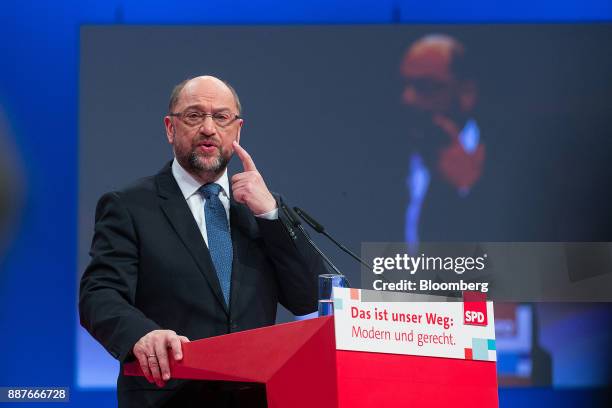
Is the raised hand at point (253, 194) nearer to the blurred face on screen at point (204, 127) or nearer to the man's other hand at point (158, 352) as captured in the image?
the blurred face on screen at point (204, 127)

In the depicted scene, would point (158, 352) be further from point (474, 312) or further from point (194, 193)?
point (194, 193)

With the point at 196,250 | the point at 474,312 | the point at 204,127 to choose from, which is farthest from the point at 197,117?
the point at 474,312

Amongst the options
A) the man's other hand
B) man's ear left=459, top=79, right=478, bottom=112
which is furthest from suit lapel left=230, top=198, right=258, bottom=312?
man's ear left=459, top=79, right=478, bottom=112

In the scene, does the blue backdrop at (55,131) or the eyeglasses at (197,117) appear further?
the blue backdrop at (55,131)

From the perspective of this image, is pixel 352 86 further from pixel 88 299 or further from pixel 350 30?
pixel 88 299

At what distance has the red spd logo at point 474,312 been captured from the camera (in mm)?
1638

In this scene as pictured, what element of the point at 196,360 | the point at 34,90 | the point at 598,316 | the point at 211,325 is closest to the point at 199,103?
the point at 211,325

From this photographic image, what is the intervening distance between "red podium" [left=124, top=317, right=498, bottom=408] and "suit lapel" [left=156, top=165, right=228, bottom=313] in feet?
2.12

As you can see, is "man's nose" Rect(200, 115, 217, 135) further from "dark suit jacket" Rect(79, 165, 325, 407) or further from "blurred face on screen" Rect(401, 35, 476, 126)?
"blurred face on screen" Rect(401, 35, 476, 126)

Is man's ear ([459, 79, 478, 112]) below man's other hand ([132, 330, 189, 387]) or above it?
above

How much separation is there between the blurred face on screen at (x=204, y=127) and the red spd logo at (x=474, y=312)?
3.57 feet

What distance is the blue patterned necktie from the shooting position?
93.7 inches

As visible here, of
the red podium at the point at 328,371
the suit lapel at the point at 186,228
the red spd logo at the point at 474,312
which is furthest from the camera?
the suit lapel at the point at 186,228

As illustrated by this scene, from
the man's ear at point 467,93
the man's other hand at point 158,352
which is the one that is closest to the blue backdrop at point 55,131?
the man's ear at point 467,93
